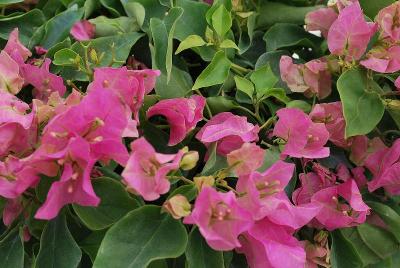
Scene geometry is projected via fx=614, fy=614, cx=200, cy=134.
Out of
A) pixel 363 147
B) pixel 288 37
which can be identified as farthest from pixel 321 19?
pixel 363 147

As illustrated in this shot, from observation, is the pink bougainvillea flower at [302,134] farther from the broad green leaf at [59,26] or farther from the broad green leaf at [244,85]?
the broad green leaf at [59,26]

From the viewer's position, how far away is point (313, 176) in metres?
0.60

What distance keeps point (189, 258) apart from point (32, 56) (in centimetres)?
32

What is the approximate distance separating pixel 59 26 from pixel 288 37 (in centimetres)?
26

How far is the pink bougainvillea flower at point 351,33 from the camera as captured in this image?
60 centimetres

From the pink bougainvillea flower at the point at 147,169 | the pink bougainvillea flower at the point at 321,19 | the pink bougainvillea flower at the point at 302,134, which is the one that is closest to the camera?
the pink bougainvillea flower at the point at 147,169

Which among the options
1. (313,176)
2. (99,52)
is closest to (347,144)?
(313,176)

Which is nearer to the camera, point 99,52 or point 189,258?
point 189,258

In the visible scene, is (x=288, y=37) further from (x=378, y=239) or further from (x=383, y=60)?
(x=378, y=239)

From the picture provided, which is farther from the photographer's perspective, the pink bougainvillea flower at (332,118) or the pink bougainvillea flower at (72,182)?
the pink bougainvillea flower at (332,118)

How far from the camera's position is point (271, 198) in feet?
1.62

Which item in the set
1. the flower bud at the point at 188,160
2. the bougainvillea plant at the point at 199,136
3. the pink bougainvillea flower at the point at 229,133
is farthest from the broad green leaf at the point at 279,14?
the flower bud at the point at 188,160

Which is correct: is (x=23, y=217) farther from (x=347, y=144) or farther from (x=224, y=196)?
(x=347, y=144)

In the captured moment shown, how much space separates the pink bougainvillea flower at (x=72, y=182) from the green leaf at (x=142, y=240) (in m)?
0.04
